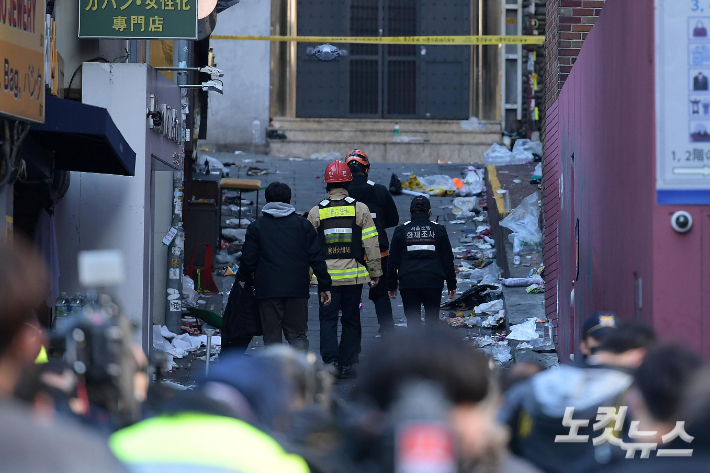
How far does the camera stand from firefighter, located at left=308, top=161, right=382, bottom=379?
373 inches

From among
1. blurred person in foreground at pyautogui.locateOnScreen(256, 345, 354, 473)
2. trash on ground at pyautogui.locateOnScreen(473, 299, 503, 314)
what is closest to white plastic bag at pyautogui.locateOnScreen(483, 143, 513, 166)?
trash on ground at pyautogui.locateOnScreen(473, 299, 503, 314)

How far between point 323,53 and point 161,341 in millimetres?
12793

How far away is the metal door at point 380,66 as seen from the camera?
22547mm

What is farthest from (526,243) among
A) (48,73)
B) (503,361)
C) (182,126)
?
(48,73)

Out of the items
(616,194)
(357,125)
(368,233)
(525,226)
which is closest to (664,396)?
(616,194)

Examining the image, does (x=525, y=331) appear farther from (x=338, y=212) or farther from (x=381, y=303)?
(x=338, y=212)

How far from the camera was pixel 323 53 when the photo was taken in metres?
22.5

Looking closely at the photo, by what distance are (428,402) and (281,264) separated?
6.77 m

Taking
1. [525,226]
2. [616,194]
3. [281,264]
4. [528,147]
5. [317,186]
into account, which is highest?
[528,147]

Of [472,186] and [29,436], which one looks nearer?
[29,436]

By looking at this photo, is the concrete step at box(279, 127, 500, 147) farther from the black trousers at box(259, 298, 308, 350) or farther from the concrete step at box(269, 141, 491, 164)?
the black trousers at box(259, 298, 308, 350)

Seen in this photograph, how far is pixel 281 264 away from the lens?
8.91 m

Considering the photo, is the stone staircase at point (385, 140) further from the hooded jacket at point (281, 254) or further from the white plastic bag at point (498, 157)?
the hooded jacket at point (281, 254)

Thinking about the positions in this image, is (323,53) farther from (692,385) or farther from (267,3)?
(692,385)
